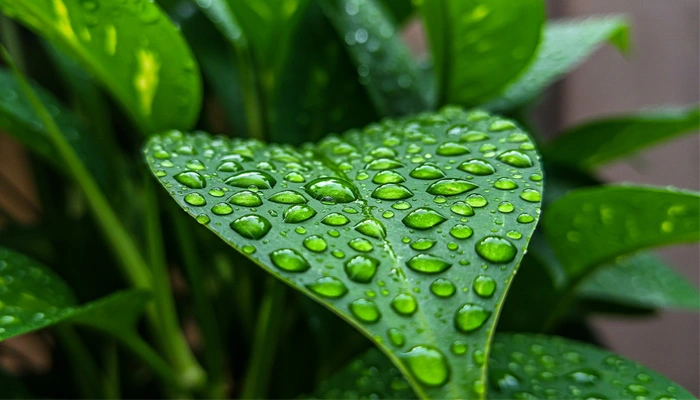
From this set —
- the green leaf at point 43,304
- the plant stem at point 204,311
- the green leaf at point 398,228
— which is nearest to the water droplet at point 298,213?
the green leaf at point 398,228

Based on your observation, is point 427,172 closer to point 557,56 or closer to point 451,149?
point 451,149

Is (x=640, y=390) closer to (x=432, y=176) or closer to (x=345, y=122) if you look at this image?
(x=432, y=176)

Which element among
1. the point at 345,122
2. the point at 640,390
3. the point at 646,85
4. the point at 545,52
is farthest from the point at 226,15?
the point at 646,85

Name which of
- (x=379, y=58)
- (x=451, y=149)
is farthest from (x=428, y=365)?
(x=379, y=58)

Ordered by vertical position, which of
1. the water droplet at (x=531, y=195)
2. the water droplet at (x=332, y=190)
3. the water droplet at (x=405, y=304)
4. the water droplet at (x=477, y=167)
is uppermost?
the water droplet at (x=477, y=167)

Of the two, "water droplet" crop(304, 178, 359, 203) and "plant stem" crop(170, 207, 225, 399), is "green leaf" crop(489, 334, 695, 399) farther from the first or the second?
"plant stem" crop(170, 207, 225, 399)

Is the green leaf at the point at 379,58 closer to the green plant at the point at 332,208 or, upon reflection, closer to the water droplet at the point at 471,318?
the green plant at the point at 332,208
